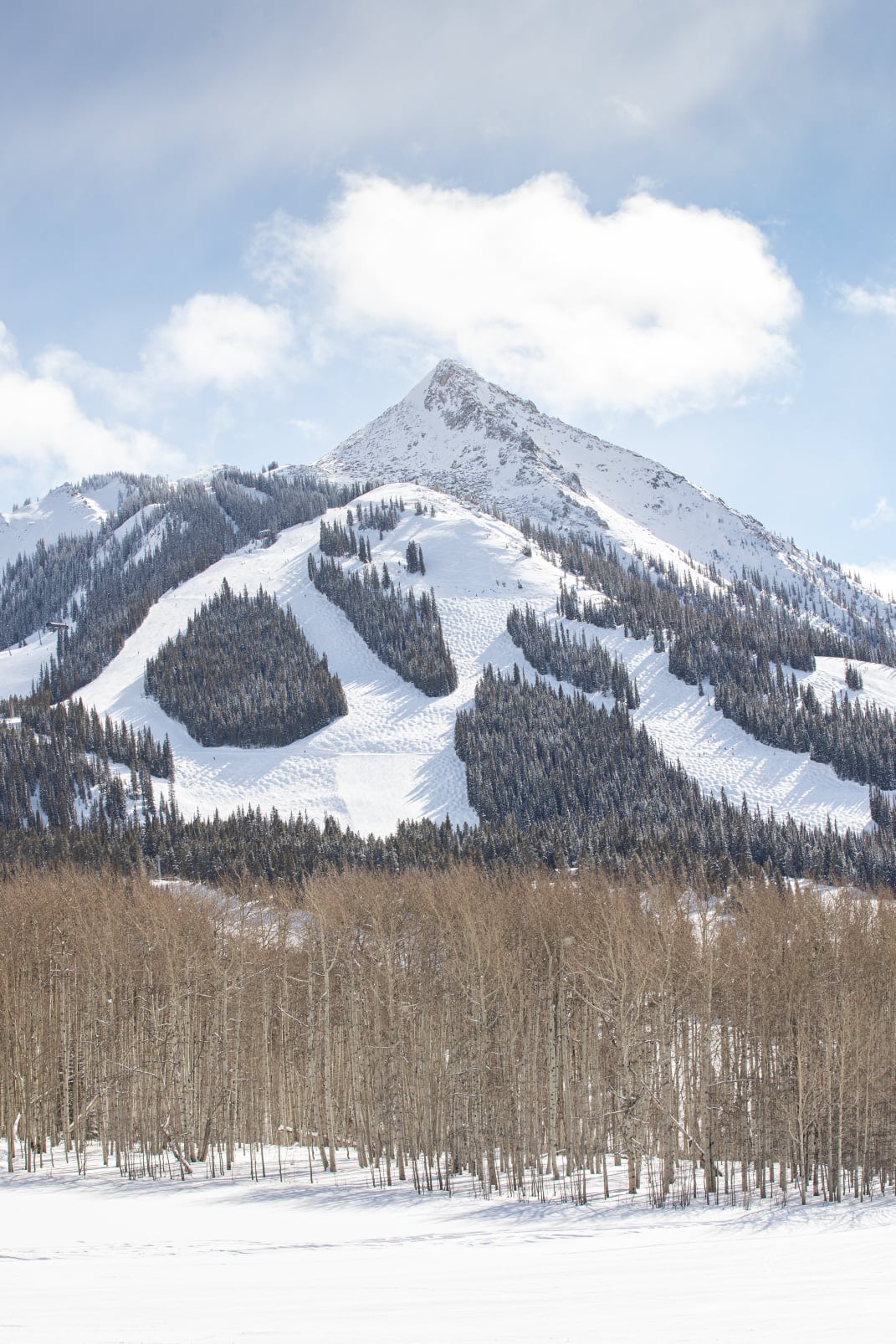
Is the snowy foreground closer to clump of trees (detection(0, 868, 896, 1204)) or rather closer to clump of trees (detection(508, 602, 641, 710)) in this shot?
clump of trees (detection(0, 868, 896, 1204))

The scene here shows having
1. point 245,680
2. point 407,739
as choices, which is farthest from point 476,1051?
point 245,680

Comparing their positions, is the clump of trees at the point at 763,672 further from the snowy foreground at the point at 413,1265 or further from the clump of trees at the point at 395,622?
the snowy foreground at the point at 413,1265

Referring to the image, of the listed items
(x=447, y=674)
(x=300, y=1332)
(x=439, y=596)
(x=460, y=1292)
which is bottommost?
(x=460, y=1292)

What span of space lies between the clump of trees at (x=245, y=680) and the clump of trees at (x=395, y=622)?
42.2ft

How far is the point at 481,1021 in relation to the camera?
35.7 m

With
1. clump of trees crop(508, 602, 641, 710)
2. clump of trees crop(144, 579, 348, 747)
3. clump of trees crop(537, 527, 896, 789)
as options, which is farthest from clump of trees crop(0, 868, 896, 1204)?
clump of trees crop(508, 602, 641, 710)

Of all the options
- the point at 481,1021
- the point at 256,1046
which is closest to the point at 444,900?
the point at 256,1046

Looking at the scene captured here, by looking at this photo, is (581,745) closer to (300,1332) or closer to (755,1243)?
(755,1243)

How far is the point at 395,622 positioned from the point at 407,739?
3664 centimetres

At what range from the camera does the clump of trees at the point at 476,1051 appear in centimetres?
3406

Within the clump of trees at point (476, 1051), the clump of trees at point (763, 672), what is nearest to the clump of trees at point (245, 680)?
the clump of trees at point (763, 672)

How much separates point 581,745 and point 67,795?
264 ft

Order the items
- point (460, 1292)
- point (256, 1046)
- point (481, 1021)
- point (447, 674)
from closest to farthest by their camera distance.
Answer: point (460, 1292) → point (481, 1021) → point (256, 1046) → point (447, 674)

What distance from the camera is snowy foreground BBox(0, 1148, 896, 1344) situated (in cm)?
1309
